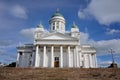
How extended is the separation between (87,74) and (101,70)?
7.60 ft

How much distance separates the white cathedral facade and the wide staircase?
17.7 meters

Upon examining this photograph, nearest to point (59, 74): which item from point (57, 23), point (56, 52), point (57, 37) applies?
point (57, 37)

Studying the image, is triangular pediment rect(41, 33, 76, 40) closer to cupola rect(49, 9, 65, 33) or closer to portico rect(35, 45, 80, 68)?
portico rect(35, 45, 80, 68)

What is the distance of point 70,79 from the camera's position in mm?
16906

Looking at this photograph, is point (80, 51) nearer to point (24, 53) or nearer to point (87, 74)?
point (24, 53)

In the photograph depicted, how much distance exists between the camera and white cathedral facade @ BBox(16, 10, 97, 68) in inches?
1550

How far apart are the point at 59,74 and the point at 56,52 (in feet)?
73.8

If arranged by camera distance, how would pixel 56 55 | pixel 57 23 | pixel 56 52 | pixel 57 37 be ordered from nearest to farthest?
pixel 57 37 → pixel 56 55 → pixel 56 52 → pixel 57 23

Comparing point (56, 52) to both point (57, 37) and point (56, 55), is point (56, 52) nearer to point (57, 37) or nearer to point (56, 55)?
point (56, 55)

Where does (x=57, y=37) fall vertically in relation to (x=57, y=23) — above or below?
below

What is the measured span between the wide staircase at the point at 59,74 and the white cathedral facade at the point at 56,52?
17.7 meters

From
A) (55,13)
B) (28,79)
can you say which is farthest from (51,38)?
(28,79)

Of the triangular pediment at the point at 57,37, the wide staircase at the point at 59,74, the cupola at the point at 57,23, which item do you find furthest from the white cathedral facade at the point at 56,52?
the wide staircase at the point at 59,74

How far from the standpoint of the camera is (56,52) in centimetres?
4181
